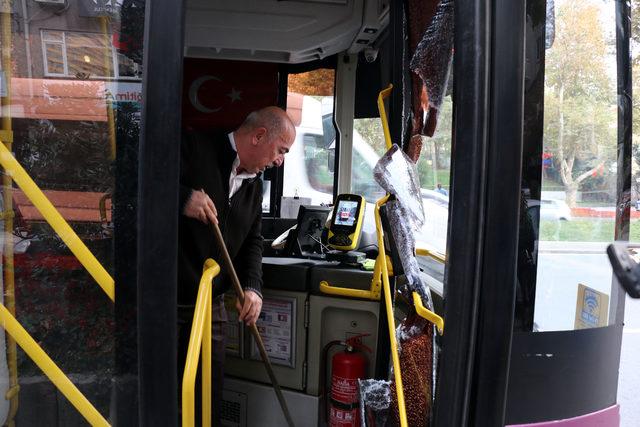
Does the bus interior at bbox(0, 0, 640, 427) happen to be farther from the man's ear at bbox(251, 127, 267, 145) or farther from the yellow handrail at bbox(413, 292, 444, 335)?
the man's ear at bbox(251, 127, 267, 145)

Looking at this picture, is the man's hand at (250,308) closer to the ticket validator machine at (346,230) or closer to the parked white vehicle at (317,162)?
the ticket validator machine at (346,230)

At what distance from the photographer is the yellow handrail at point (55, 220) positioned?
1093 mm

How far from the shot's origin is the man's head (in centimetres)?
226

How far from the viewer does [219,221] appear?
2270mm

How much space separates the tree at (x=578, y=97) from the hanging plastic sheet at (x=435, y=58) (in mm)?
317

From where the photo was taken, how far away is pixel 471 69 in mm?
994

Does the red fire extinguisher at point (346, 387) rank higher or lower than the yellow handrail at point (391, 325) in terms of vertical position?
lower

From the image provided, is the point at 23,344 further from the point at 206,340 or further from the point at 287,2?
the point at 287,2

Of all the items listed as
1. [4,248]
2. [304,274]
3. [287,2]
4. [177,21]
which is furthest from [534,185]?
[287,2]

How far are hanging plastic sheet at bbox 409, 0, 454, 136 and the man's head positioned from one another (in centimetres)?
77

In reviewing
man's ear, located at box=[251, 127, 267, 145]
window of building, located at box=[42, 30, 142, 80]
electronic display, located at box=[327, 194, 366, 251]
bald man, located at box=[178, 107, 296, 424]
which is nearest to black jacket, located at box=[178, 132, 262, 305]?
bald man, located at box=[178, 107, 296, 424]

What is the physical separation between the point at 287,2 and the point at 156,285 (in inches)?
99.0

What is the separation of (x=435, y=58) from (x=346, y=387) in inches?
63.1

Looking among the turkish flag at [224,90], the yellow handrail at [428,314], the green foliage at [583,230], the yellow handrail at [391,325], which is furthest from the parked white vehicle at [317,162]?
the green foliage at [583,230]
